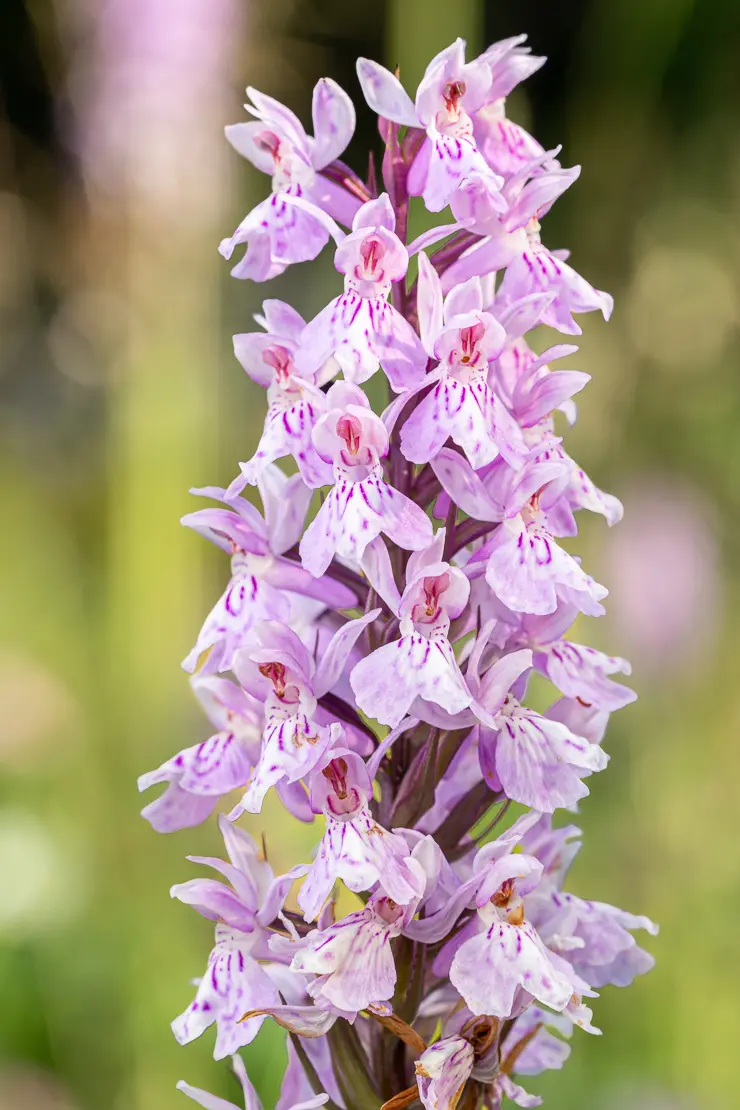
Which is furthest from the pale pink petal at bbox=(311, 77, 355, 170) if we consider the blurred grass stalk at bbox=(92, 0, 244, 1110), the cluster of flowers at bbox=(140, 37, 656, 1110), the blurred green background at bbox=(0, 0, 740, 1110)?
the blurred grass stalk at bbox=(92, 0, 244, 1110)

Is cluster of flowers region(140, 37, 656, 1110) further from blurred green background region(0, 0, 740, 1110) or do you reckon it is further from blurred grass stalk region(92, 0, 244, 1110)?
blurred grass stalk region(92, 0, 244, 1110)

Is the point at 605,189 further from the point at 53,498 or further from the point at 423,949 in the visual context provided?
the point at 423,949

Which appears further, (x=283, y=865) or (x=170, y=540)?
(x=170, y=540)

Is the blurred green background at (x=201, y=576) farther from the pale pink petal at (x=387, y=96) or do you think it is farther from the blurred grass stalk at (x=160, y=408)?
the pale pink petal at (x=387, y=96)

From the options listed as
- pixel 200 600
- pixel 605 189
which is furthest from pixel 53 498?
pixel 605 189

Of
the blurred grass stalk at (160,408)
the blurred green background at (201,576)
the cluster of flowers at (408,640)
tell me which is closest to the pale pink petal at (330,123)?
the cluster of flowers at (408,640)

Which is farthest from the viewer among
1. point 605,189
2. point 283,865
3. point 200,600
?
point 605,189

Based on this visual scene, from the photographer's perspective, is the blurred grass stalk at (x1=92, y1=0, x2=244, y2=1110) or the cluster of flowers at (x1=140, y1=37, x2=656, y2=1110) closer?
the cluster of flowers at (x1=140, y1=37, x2=656, y2=1110)
